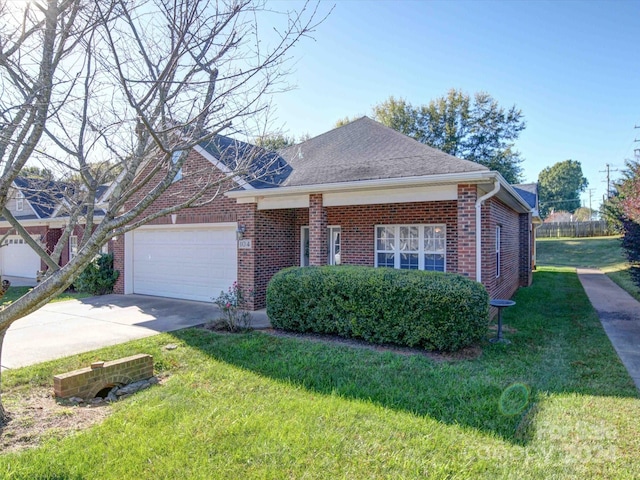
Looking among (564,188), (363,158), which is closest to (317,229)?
(363,158)

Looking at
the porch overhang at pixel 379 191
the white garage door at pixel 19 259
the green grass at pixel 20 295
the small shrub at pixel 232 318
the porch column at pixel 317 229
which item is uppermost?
the porch overhang at pixel 379 191

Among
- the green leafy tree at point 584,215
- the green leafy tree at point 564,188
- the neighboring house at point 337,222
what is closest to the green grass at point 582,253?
the neighboring house at point 337,222

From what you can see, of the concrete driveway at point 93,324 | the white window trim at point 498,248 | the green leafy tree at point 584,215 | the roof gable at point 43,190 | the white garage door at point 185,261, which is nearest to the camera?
the roof gable at point 43,190

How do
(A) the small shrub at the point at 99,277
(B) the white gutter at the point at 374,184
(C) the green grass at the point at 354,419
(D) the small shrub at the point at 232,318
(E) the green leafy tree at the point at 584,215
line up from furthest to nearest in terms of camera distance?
1. (E) the green leafy tree at the point at 584,215
2. (A) the small shrub at the point at 99,277
3. (D) the small shrub at the point at 232,318
4. (B) the white gutter at the point at 374,184
5. (C) the green grass at the point at 354,419

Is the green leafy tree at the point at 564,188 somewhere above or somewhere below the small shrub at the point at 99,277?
above

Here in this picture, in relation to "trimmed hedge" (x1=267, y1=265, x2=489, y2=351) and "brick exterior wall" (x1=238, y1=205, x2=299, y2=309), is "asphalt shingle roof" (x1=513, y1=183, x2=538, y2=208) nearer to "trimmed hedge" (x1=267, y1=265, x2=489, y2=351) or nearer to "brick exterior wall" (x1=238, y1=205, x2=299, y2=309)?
"brick exterior wall" (x1=238, y1=205, x2=299, y2=309)

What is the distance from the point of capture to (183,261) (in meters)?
11.9

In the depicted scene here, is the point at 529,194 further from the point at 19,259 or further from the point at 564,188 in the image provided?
the point at 564,188

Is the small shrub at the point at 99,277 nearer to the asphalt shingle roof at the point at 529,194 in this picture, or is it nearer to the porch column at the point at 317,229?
the porch column at the point at 317,229

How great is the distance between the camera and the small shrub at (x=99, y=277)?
43.1ft

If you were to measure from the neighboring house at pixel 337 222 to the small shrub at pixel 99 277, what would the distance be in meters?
0.44

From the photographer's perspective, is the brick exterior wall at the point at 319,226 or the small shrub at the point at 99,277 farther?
the small shrub at the point at 99,277

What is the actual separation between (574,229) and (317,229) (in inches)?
1696

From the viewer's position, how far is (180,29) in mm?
3773
